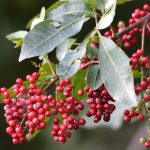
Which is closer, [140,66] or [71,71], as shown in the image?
[71,71]

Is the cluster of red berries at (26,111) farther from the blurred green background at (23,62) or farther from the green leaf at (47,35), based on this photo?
the blurred green background at (23,62)

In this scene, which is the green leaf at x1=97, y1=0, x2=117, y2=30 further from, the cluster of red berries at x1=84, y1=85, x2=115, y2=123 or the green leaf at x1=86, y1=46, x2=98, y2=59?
the cluster of red berries at x1=84, y1=85, x2=115, y2=123

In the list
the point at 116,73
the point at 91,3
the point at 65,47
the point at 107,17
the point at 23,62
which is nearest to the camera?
the point at 116,73

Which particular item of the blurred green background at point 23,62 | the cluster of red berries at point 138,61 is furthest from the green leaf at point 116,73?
the blurred green background at point 23,62

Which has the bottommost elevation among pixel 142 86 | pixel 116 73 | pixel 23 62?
pixel 23 62

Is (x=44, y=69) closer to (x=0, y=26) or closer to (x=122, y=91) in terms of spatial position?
(x=122, y=91)

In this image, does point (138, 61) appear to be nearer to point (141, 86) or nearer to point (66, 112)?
point (141, 86)

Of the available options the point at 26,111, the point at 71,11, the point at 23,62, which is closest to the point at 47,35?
the point at 71,11
